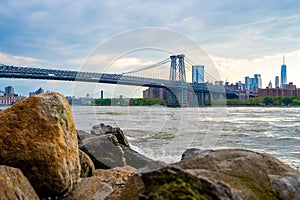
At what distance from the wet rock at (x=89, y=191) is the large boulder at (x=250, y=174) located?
107 centimetres

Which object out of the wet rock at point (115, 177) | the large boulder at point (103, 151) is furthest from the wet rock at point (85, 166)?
the large boulder at point (103, 151)

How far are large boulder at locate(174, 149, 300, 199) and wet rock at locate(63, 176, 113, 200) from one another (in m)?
1.07

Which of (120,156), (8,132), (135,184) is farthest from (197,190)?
(120,156)

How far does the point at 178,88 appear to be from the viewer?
26.7 ft

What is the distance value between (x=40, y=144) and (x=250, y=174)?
1.83m

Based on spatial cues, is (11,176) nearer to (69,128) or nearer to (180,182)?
(69,128)

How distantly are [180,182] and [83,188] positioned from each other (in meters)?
1.73

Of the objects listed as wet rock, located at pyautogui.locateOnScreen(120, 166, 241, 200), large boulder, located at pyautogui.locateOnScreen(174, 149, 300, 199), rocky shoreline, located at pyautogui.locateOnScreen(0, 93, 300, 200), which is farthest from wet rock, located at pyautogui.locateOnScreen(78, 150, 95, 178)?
wet rock, located at pyautogui.locateOnScreen(120, 166, 241, 200)

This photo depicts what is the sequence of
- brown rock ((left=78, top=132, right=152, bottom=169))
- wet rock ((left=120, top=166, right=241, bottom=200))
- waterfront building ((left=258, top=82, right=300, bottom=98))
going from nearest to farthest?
wet rock ((left=120, top=166, right=241, bottom=200)), brown rock ((left=78, top=132, right=152, bottom=169)), waterfront building ((left=258, top=82, right=300, bottom=98))

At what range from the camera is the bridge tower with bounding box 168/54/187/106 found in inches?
303

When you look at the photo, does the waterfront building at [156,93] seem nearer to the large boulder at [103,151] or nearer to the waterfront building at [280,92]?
the large boulder at [103,151]

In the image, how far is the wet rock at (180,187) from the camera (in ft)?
5.62

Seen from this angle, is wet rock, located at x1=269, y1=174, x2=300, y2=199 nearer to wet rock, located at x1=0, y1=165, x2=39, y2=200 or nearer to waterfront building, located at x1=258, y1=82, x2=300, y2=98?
wet rock, located at x1=0, y1=165, x2=39, y2=200

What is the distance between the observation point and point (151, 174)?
1823mm
